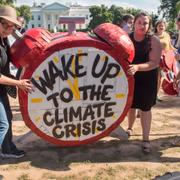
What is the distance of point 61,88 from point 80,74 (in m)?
0.26

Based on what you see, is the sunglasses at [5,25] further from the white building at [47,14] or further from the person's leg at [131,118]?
the white building at [47,14]

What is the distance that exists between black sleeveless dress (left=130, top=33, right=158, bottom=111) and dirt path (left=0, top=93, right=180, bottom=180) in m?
0.61

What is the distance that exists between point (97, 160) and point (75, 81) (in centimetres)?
98

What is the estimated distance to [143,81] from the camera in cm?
483

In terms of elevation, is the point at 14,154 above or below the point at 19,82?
below

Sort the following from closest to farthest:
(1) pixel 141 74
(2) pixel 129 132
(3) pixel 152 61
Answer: (3) pixel 152 61 < (1) pixel 141 74 < (2) pixel 129 132

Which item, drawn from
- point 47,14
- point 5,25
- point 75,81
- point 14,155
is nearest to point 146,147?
point 75,81

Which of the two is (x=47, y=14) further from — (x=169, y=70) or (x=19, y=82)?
(x=19, y=82)

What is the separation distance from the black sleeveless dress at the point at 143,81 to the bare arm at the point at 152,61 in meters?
0.08

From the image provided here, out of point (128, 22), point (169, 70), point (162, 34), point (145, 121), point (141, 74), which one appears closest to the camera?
point (141, 74)

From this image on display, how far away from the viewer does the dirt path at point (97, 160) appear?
4453 millimetres

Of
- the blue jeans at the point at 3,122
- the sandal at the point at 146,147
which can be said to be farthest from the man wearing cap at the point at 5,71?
the sandal at the point at 146,147

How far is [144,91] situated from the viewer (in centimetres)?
484

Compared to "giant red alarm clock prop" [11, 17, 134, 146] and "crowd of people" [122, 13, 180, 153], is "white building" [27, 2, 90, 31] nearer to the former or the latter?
"crowd of people" [122, 13, 180, 153]
